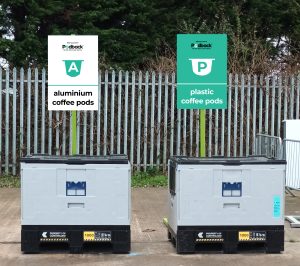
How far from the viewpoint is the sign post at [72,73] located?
865 centimetres

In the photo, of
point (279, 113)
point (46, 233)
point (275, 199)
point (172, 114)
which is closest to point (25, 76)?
point (172, 114)

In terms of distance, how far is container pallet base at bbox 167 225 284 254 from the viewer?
23.8 feet

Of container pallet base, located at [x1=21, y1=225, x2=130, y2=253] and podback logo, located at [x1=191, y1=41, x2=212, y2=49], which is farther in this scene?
podback logo, located at [x1=191, y1=41, x2=212, y2=49]

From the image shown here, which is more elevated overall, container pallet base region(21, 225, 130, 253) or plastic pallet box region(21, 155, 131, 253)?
plastic pallet box region(21, 155, 131, 253)

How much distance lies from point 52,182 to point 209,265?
6.77 ft

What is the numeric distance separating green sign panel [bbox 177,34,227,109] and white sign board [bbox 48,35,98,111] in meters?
1.23

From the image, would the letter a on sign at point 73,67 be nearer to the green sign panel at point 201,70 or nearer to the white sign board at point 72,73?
the white sign board at point 72,73

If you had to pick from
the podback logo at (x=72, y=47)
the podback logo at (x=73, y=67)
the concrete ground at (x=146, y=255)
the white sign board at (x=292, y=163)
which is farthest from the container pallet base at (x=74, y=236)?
the white sign board at (x=292, y=163)

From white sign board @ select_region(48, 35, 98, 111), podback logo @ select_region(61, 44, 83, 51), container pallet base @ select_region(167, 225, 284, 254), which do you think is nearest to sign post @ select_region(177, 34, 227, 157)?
white sign board @ select_region(48, 35, 98, 111)

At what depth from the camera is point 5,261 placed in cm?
700

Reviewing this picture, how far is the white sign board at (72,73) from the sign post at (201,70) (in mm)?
1228

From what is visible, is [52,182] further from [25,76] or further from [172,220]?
[25,76]

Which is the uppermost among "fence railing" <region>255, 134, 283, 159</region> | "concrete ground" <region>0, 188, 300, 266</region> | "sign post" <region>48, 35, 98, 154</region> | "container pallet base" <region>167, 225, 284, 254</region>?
"sign post" <region>48, 35, 98, 154</region>

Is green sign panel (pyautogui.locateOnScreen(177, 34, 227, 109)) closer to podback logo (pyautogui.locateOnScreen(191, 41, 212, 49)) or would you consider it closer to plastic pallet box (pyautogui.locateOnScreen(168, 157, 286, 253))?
podback logo (pyautogui.locateOnScreen(191, 41, 212, 49))
